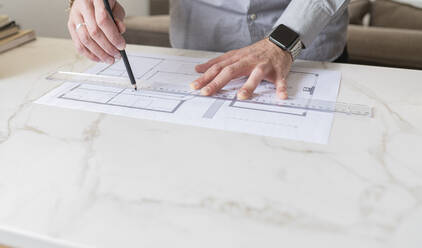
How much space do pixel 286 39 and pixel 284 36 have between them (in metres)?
0.01

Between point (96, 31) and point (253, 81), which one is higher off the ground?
point (96, 31)

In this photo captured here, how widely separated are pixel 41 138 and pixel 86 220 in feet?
0.79

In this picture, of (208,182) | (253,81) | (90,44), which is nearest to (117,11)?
(90,44)

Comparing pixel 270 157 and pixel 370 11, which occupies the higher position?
pixel 270 157

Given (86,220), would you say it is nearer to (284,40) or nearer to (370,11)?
(284,40)

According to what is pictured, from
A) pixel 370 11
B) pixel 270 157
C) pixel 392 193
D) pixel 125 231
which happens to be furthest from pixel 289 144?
pixel 370 11

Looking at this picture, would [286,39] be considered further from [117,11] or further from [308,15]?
[117,11]

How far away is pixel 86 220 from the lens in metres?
0.46

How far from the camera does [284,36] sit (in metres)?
0.90

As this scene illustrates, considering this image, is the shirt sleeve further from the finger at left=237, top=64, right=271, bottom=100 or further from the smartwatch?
the finger at left=237, top=64, right=271, bottom=100

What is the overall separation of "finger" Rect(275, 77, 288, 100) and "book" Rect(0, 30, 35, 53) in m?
0.81

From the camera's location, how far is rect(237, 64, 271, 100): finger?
0.75 meters

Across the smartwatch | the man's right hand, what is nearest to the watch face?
the smartwatch

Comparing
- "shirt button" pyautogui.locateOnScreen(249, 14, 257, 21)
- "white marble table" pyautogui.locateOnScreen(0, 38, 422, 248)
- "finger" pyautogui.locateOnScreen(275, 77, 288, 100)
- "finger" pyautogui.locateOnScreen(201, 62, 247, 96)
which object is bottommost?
"white marble table" pyautogui.locateOnScreen(0, 38, 422, 248)
